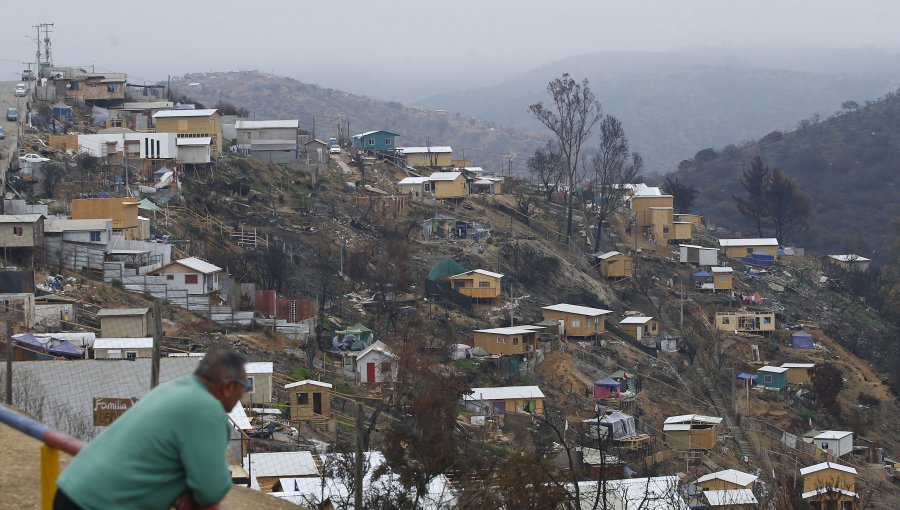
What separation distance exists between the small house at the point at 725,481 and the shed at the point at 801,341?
17.4 meters

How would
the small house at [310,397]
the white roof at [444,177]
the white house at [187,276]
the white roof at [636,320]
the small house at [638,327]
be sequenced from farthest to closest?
the white roof at [444,177] → the white roof at [636,320] → the small house at [638,327] → the white house at [187,276] → the small house at [310,397]

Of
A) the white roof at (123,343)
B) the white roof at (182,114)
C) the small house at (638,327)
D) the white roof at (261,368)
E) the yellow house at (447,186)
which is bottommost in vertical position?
the small house at (638,327)

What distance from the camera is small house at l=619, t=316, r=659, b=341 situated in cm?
3691

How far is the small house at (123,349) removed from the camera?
21.2m

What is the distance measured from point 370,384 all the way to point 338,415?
3.47m

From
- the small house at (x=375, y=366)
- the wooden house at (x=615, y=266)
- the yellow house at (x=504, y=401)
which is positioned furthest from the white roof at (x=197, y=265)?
the wooden house at (x=615, y=266)

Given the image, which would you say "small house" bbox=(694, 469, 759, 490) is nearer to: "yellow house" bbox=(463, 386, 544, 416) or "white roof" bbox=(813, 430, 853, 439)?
"yellow house" bbox=(463, 386, 544, 416)

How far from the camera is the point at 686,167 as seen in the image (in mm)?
96188

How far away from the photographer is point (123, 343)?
2155 cm

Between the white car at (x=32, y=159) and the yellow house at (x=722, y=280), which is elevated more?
the white car at (x=32, y=159)

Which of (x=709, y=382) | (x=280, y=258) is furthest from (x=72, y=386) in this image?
(x=709, y=382)

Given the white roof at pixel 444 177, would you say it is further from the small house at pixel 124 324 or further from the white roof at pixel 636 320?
the small house at pixel 124 324

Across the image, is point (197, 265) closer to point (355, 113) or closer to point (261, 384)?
point (261, 384)

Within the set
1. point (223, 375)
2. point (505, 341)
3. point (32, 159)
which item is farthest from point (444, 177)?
point (223, 375)
